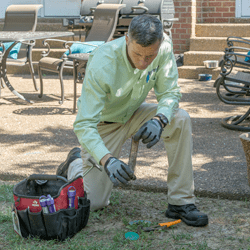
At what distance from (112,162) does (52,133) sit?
273 cm

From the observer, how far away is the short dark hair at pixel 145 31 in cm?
239

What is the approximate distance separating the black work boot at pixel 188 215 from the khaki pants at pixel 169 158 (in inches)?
1.5

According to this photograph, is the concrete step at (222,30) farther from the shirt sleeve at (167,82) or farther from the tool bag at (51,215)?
the tool bag at (51,215)

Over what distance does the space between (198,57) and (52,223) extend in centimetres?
638

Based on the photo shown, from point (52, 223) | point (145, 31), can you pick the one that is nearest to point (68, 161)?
point (52, 223)

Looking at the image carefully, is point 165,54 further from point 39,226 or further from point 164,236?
point 39,226

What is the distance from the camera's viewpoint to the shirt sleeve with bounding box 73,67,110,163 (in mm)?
2508

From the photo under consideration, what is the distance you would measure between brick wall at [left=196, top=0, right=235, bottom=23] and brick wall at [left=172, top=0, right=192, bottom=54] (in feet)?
1.73

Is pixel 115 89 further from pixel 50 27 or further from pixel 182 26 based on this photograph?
pixel 50 27

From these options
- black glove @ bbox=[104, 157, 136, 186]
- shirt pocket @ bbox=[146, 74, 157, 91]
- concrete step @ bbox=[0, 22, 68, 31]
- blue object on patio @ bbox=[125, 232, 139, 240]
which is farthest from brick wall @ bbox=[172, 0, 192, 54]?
black glove @ bbox=[104, 157, 136, 186]

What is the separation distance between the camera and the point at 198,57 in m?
8.30

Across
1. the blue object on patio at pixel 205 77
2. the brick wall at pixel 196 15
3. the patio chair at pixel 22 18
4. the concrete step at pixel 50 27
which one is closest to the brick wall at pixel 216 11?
Result: the brick wall at pixel 196 15

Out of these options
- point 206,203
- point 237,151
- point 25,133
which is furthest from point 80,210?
point 25,133

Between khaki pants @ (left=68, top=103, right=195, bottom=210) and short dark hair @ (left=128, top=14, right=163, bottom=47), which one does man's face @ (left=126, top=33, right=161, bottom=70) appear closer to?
short dark hair @ (left=128, top=14, right=163, bottom=47)
